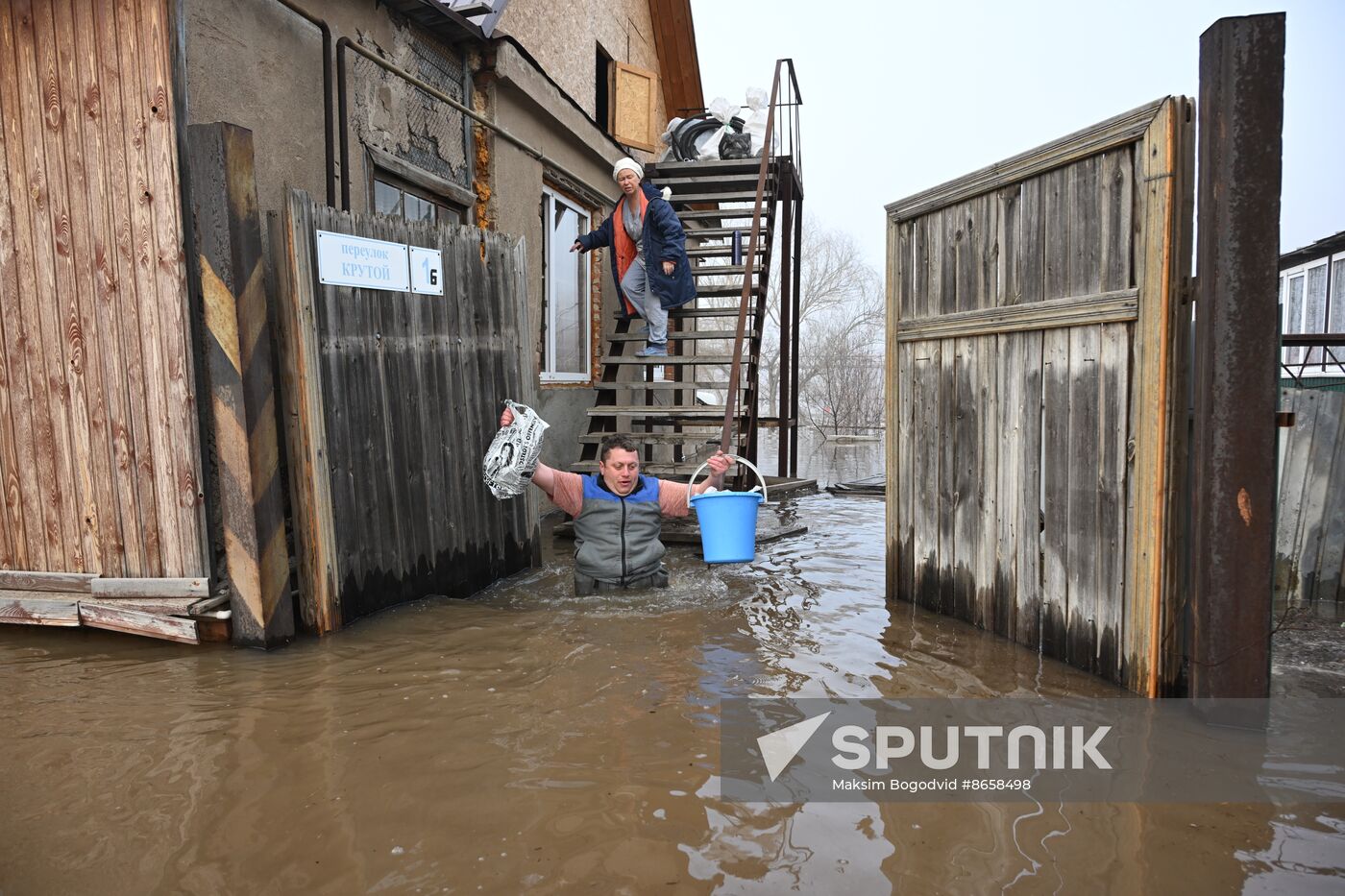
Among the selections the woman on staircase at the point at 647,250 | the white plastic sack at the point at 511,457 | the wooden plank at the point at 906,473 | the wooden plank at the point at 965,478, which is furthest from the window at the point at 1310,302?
the white plastic sack at the point at 511,457

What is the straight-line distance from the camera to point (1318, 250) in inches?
581

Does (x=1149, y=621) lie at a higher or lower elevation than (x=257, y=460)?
lower

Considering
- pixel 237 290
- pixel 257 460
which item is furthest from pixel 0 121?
pixel 257 460

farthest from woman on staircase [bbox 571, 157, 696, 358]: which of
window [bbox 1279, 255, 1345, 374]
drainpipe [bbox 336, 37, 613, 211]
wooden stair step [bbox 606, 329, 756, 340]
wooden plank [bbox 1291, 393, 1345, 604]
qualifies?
window [bbox 1279, 255, 1345, 374]

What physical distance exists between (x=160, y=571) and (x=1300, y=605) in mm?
6295

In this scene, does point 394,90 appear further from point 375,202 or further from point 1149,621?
point 1149,621

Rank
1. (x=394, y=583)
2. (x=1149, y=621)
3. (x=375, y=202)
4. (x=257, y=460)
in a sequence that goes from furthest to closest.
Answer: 1. (x=375, y=202)
2. (x=394, y=583)
3. (x=257, y=460)
4. (x=1149, y=621)

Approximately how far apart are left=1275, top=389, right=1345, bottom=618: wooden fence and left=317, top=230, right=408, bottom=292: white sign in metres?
5.40

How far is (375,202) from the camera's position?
659 cm

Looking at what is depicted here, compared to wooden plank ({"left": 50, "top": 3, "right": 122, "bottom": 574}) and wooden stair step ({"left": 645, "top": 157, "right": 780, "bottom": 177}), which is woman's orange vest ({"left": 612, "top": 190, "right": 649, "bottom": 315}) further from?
wooden plank ({"left": 50, "top": 3, "right": 122, "bottom": 574})

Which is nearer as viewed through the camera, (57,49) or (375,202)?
(57,49)

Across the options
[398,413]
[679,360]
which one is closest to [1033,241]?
[398,413]

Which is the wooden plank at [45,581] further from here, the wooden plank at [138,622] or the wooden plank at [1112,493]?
the wooden plank at [1112,493]

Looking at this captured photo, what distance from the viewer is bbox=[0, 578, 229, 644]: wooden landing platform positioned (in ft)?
13.9
